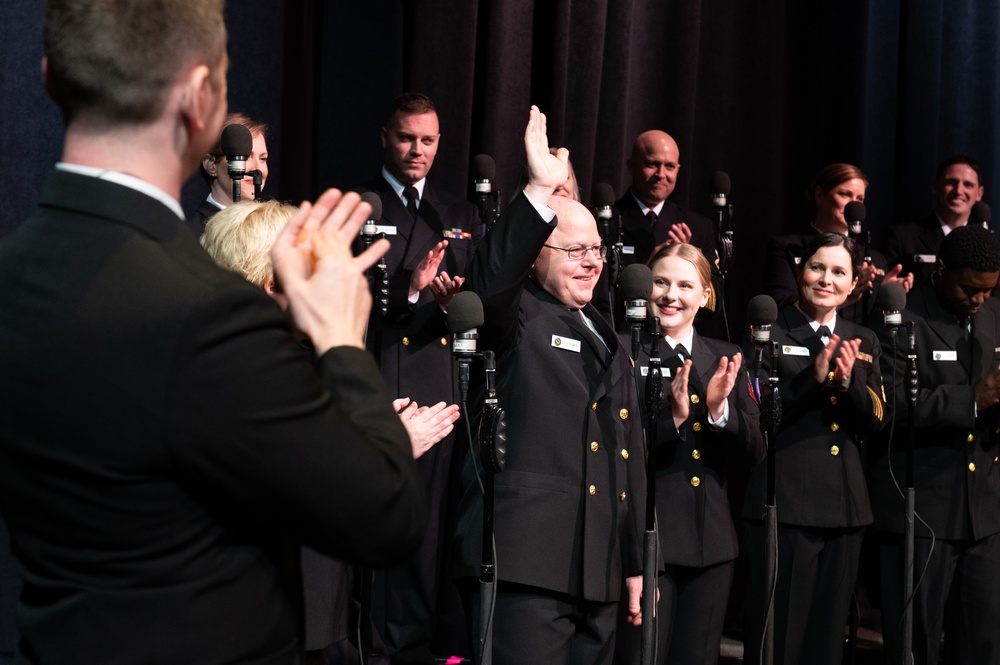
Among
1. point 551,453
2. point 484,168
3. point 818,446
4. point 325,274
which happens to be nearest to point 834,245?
point 818,446

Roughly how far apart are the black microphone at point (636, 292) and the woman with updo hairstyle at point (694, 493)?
393 mm

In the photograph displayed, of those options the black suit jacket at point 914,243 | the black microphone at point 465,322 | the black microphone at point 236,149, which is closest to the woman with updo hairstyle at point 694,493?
the black microphone at point 465,322

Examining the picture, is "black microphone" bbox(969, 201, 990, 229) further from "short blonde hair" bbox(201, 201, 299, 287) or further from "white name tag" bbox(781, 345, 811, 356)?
"short blonde hair" bbox(201, 201, 299, 287)


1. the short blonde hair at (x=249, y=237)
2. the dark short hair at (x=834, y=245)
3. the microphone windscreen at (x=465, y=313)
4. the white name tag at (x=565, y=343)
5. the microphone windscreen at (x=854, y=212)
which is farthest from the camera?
the microphone windscreen at (x=854, y=212)

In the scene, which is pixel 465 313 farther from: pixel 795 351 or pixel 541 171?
pixel 795 351

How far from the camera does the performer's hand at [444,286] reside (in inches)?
150

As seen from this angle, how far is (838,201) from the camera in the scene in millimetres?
4961

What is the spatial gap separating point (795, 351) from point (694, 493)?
31.2 inches

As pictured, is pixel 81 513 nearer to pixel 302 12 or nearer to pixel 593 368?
pixel 593 368

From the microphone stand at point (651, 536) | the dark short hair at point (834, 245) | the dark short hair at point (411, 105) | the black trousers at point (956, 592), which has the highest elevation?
the dark short hair at point (411, 105)

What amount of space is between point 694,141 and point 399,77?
1837 millimetres

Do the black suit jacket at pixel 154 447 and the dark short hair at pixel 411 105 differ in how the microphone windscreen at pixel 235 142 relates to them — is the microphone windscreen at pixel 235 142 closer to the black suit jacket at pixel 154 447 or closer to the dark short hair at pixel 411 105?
the dark short hair at pixel 411 105

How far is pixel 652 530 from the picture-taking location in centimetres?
283

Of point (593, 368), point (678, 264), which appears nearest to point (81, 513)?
point (593, 368)
